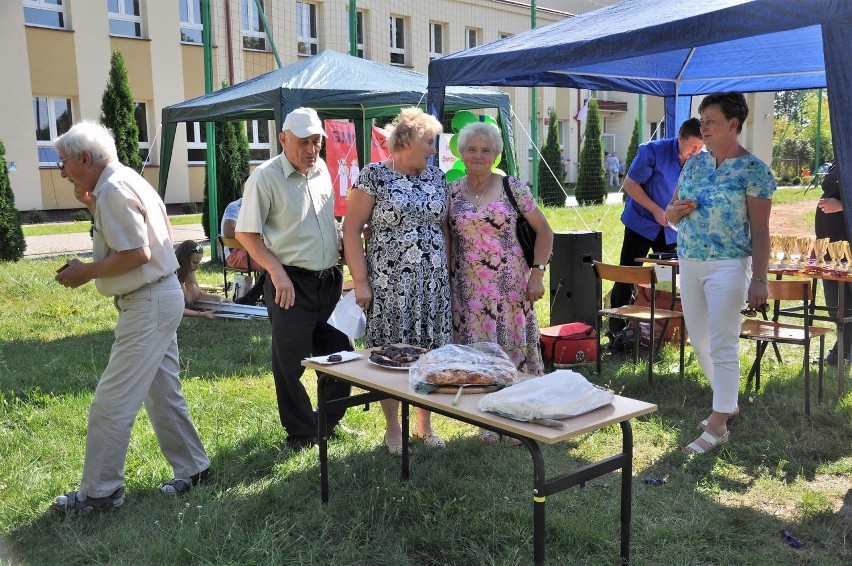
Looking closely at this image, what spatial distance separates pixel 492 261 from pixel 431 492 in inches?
46.9

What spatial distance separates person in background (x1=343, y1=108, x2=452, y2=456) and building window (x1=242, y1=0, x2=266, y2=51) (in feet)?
49.0

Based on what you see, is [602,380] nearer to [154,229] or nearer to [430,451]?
[430,451]

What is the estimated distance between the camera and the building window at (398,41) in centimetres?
2047

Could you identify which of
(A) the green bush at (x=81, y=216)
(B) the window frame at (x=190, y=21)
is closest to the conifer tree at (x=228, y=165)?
(A) the green bush at (x=81, y=216)

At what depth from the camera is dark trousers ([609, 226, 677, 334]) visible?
6164 mm

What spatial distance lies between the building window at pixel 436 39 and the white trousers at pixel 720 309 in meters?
18.1

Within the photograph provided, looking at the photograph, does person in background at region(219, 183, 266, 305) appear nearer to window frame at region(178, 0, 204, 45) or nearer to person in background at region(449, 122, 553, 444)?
person in background at region(449, 122, 553, 444)

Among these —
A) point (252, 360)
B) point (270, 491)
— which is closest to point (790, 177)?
point (252, 360)

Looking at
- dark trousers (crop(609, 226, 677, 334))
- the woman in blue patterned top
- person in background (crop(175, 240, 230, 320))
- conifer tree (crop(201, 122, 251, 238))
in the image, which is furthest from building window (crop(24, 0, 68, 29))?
the woman in blue patterned top

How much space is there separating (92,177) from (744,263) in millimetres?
3076

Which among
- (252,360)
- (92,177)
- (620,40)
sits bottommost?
(252,360)

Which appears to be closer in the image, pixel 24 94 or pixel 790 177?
pixel 24 94

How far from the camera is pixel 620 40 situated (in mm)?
3969

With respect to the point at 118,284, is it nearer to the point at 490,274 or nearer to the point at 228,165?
the point at 490,274
